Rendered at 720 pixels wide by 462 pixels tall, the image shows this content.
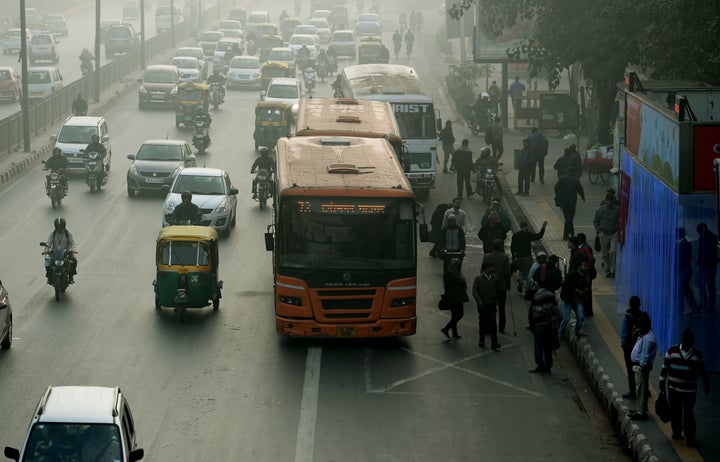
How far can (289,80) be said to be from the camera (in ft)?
188

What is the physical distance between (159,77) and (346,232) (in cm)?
4060

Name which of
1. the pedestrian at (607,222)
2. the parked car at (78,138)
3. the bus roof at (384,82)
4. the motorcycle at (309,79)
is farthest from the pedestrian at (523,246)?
the motorcycle at (309,79)

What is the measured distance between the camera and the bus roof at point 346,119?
29.9 metres

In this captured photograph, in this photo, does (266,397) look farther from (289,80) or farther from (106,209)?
(289,80)

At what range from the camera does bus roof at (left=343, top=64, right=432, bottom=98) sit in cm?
3791

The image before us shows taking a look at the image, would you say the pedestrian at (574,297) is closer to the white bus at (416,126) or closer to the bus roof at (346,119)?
the bus roof at (346,119)

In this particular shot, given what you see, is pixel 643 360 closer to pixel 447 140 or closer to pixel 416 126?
pixel 416 126

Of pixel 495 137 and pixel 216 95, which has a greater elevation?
pixel 216 95

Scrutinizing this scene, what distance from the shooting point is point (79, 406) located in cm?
1422

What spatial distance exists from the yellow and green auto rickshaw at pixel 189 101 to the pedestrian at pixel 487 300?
31987 mm

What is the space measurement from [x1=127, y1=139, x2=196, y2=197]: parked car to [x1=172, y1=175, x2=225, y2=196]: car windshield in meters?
4.18

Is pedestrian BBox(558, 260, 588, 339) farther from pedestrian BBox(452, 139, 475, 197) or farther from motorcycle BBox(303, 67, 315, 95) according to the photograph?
motorcycle BBox(303, 67, 315, 95)

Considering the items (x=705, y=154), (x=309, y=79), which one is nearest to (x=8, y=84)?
(x=309, y=79)

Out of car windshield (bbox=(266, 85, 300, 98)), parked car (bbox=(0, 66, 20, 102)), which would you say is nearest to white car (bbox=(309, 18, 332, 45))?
parked car (bbox=(0, 66, 20, 102))
